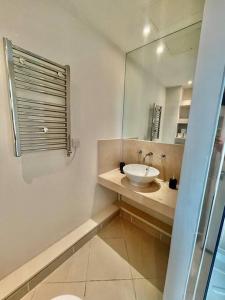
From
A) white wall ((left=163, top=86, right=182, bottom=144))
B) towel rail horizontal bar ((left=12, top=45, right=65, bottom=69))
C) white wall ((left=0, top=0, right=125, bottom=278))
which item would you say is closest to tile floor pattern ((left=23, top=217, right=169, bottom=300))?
white wall ((left=0, top=0, right=125, bottom=278))

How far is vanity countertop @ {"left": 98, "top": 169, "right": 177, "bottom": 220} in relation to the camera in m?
1.21

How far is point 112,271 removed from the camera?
1.36 meters

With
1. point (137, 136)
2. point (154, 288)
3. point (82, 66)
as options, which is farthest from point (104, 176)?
point (82, 66)

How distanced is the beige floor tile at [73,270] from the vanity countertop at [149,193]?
0.77 meters

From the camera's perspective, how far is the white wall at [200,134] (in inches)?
23.0

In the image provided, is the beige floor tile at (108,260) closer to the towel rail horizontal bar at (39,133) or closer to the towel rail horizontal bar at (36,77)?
the towel rail horizontal bar at (39,133)

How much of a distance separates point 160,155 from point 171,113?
0.50 m

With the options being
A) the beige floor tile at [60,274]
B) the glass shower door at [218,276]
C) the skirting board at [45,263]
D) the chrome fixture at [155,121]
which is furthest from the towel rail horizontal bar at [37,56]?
the beige floor tile at [60,274]

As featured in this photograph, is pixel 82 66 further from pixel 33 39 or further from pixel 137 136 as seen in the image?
pixel 137 136

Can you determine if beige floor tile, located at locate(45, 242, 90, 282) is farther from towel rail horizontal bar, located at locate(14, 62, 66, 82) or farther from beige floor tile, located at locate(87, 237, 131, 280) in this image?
towel rail horizontal bar, located at locate(14, 62, 66, 82)

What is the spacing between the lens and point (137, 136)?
1.96m

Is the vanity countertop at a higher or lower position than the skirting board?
higher

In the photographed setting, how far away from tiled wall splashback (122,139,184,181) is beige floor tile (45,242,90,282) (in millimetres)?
1221

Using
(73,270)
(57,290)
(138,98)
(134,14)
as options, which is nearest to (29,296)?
(57,290)
